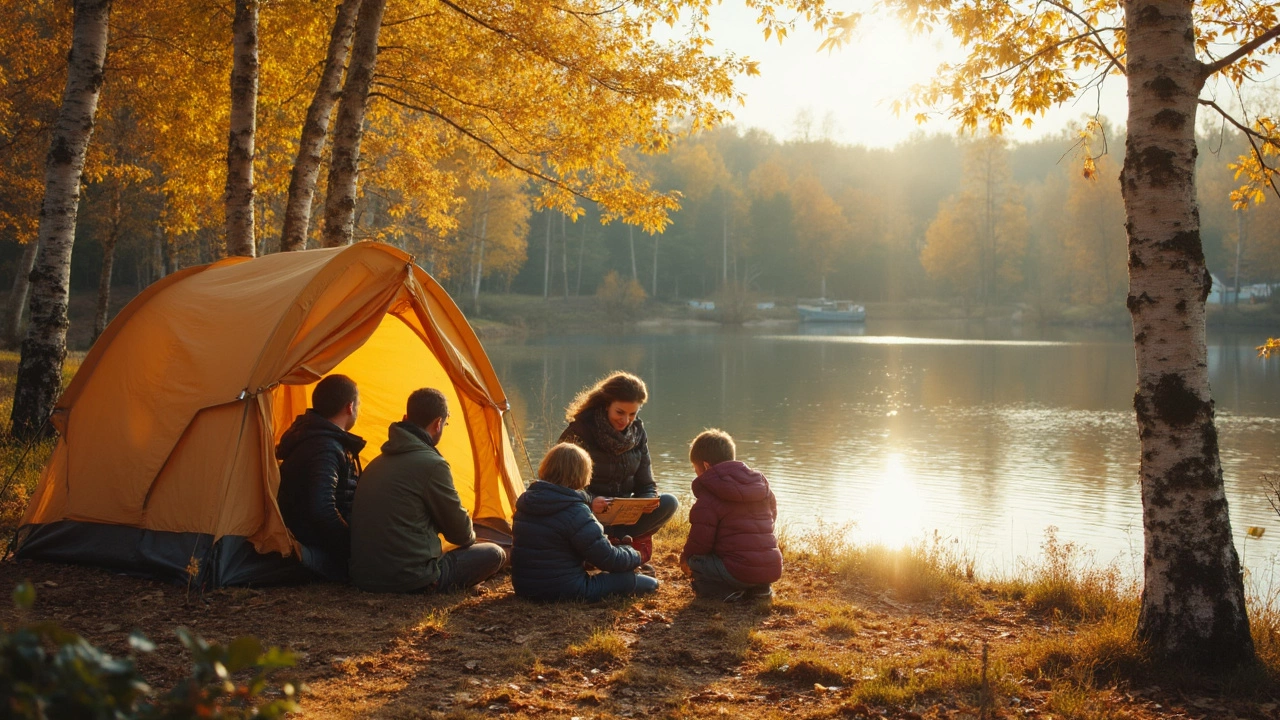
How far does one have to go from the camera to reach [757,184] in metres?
55.1

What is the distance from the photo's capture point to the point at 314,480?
16.9 ft

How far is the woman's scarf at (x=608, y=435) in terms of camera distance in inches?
229

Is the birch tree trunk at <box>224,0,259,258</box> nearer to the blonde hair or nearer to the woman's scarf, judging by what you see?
the woman's scarf

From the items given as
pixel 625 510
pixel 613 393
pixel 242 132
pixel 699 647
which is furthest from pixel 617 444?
pixel 242 132

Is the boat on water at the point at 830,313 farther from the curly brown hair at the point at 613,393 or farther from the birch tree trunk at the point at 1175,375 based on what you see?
the birch tree trunk at the point at 1175,375

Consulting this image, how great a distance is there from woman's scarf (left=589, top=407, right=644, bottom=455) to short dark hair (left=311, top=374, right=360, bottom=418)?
145 cm

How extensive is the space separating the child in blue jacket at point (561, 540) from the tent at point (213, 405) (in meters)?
1.25

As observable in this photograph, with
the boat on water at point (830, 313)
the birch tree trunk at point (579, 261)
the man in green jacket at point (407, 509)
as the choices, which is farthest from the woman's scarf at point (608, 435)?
the boat on water at point (830, 313)

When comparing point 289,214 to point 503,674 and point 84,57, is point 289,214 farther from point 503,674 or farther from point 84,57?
point 503,674

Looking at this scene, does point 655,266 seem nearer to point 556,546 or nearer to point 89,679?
point 556,546

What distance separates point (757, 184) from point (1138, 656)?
5252 centimetres

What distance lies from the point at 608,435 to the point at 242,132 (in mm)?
4752

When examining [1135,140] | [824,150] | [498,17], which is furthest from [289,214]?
[824,150]

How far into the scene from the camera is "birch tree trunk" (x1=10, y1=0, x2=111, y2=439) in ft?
24.7
